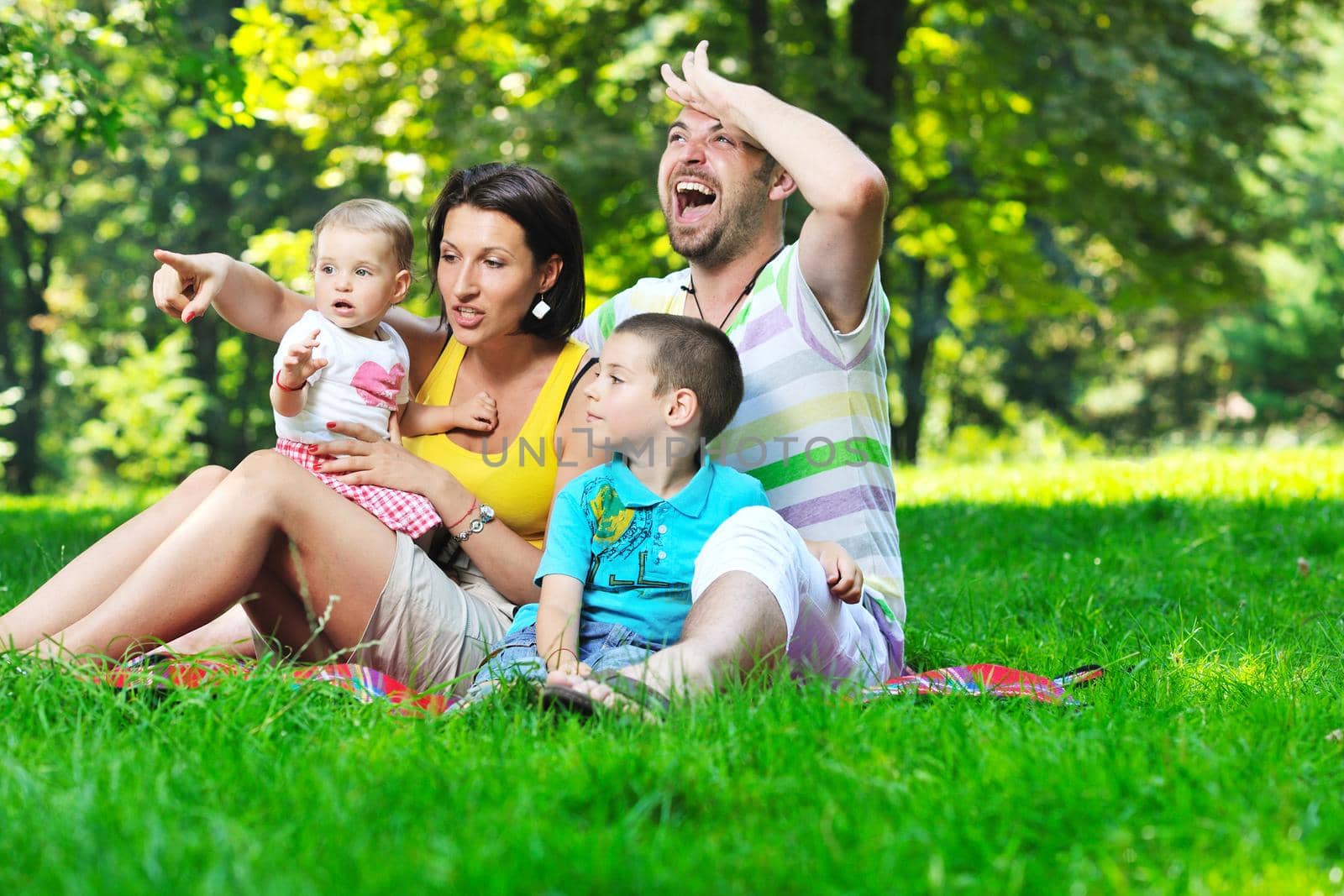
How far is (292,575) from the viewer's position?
10.3ft

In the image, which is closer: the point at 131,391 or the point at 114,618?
the point at 114,618

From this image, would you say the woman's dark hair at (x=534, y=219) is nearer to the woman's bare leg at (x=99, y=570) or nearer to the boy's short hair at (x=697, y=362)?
the boy's short hair at (x=697, y=362)

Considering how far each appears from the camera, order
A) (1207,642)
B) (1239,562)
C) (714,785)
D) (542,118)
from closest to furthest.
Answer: (714,785)
(1207,642)
(1239,562)
(542,118)

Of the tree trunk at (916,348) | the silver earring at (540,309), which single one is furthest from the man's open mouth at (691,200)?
the tree trunk at (916,348)

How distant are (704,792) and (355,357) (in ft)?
6.17

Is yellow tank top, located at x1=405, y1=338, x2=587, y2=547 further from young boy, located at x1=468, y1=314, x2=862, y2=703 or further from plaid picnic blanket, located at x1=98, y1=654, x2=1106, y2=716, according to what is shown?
plaid picnic blanket, located at x1=98, y1=654, x2=1106, y2=716

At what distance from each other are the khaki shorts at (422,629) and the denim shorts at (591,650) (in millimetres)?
64

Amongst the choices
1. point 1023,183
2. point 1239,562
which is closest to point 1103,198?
point 1023,183

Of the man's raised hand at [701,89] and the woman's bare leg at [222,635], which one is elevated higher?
the man's raised hand at [701,89]

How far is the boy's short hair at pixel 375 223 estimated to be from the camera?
3.51 meters

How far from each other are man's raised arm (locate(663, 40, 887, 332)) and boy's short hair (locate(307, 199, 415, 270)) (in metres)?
0.88

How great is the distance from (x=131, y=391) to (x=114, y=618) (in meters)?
18.5

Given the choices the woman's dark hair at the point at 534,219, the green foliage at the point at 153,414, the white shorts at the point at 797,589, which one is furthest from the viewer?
the green foliage at the point at 153,414

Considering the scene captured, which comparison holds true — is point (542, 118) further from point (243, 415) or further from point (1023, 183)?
point (243, 415)
